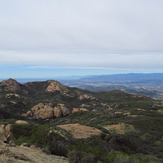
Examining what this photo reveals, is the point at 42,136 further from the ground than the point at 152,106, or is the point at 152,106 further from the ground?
the point at 42,136

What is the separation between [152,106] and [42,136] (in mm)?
68194

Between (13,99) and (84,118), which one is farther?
(13,99)

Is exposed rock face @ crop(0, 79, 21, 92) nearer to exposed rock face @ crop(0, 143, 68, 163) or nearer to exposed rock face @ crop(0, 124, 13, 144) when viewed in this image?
exposed rock face @ crop(0, 124, 13, 144)

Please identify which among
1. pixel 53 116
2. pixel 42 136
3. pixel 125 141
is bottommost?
pixel 53 116

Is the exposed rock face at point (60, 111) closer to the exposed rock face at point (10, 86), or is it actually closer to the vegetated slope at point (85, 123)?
the vegetated slope at point (85, 123)

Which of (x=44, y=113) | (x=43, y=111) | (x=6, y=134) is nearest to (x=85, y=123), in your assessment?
(x=44, y=113)

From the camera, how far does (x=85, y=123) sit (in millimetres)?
61719

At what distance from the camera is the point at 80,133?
35.7 m

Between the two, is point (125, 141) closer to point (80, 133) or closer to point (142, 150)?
point (142, 150)

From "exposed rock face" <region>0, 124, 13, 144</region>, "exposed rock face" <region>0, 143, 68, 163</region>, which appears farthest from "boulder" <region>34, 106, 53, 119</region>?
"exposed rock face" <region>0, 143, 68, 163</region>

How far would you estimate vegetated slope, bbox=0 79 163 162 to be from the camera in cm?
2591

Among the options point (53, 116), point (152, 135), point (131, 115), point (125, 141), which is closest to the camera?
point (125, 141)

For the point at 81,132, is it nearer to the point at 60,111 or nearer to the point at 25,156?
the point at 25,156

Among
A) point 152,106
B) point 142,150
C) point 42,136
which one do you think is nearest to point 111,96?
point 152,106
